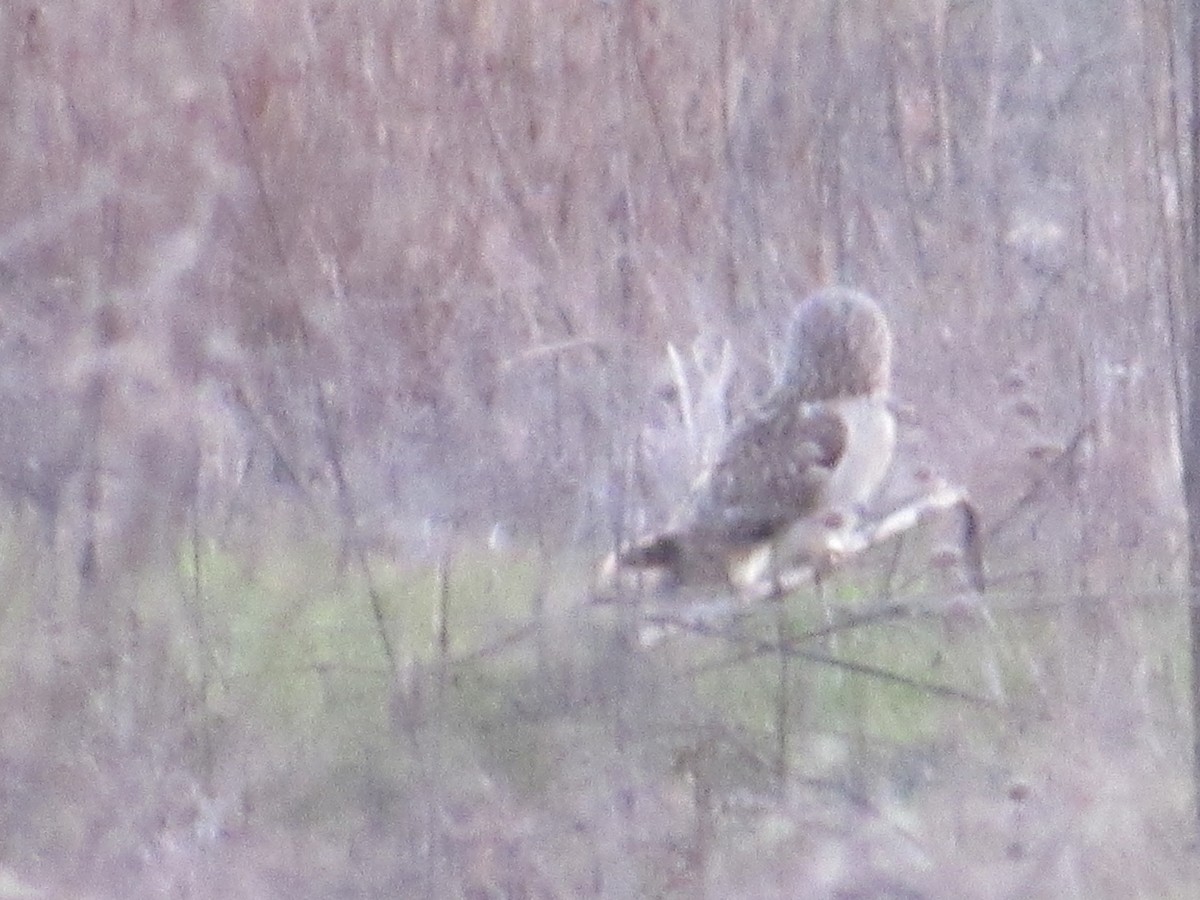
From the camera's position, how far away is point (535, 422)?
9.95 feet

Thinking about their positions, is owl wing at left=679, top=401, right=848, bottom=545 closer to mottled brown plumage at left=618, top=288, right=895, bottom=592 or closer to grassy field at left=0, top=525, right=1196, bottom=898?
mottled brown plumage at left=618, top=288, right=895, bottom=592

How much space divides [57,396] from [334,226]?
1.40 ft

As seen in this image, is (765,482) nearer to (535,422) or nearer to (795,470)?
(795,470)

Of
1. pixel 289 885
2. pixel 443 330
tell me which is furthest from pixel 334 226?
pixel 289 885

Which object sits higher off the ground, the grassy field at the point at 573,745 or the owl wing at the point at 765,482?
the owl wing at the point at 765,482

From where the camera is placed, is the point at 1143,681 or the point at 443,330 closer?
the point at 1143,681

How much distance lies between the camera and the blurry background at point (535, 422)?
2.76 meters

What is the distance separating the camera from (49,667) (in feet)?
9.60

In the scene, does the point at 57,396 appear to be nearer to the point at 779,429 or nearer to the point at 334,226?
the point at 334,226

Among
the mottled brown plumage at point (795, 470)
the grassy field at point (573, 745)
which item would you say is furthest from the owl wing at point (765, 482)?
the grassy field at point (573, 745)

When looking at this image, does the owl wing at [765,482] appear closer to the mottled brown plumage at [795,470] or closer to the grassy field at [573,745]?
the mottled brown plumage at [795,470]

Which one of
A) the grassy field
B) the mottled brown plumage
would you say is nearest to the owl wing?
the mottled brown plumage

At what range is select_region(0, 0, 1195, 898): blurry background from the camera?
2.76m

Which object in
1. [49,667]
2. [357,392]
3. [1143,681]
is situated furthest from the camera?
[357,392]
